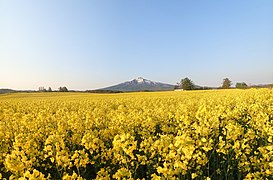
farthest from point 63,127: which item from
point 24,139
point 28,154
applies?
point 28,154

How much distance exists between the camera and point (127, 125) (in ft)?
23.1

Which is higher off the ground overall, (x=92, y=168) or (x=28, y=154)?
(x=28, y=154)

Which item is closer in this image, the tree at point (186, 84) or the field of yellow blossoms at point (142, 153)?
the field of yellow blossoms at point (142, 153)

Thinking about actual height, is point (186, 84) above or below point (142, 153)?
above

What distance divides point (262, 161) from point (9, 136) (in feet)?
17.9

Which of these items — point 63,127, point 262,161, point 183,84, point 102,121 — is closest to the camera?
point 262,161

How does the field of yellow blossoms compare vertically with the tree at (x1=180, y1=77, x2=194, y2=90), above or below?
below

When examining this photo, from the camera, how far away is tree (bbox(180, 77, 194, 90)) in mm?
85625

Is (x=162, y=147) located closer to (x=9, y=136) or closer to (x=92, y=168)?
(x=92, y=168)

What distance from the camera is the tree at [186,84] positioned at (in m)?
85.6

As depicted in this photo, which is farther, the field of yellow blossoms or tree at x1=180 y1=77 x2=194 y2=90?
tree at x1=180 y1=77 x2=194 y2=90

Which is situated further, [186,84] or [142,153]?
[186,84]

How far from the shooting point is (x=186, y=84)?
86.1m

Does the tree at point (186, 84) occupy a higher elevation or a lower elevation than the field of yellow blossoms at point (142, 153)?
higher
